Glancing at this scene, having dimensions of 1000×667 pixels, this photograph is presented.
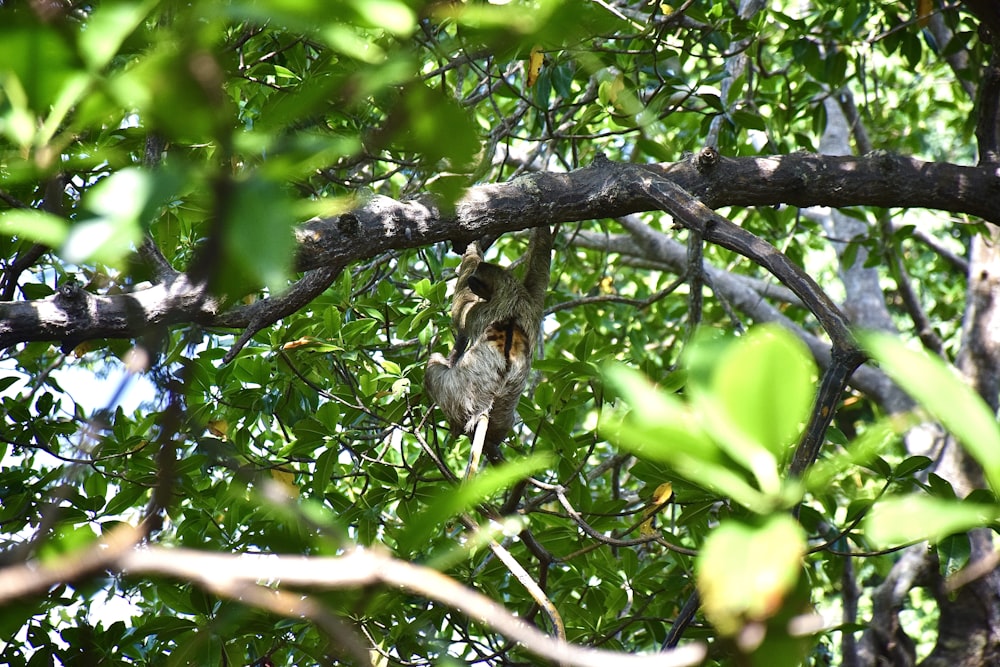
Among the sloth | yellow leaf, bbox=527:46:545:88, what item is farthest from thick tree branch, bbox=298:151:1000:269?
the sloth

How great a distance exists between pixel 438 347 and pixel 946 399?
384 centimetres

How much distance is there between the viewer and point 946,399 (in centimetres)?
63

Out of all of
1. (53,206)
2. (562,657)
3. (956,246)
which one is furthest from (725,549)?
(956,246)

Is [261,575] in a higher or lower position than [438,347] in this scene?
lower

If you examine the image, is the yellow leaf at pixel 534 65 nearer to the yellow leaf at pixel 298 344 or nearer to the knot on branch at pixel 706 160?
the knot on branch at pixel 706 160

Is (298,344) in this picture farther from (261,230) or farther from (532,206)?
(261,230)

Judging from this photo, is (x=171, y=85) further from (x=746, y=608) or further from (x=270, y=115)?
(x=746, y=608)

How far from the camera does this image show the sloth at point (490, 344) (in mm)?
3738

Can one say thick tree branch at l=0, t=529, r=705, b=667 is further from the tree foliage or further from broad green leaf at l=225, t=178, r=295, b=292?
broad green leaf at l=225, t=178, r=295, b=292

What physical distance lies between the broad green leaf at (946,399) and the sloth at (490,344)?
3.00 m

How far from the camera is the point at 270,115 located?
0.79m

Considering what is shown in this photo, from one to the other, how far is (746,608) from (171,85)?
0.62 meters

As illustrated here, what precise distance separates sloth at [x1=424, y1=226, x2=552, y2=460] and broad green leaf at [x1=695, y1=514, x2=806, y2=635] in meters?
2.92

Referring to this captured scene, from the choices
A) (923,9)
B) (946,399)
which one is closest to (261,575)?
(946,399)
